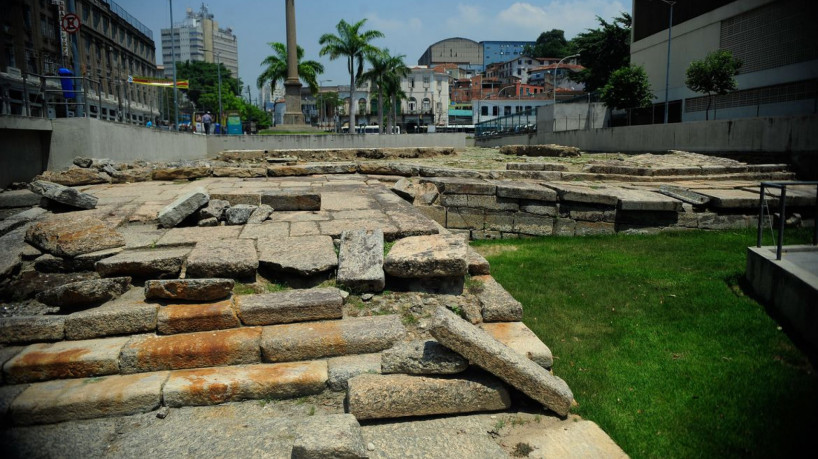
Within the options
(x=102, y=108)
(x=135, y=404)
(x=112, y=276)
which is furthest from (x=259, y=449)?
(x=102, y=108)

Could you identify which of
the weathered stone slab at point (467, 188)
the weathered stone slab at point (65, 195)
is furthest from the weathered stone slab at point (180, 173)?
the weathered stone slab at point (467, 188)

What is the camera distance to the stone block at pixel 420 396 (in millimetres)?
2887

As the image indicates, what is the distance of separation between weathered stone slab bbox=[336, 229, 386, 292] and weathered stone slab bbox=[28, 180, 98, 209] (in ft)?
11.6

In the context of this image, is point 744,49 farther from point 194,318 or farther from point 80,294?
point 80,294

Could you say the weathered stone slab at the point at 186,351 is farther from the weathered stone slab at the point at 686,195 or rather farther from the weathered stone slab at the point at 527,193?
the weathered stone slab at the point at 686,195

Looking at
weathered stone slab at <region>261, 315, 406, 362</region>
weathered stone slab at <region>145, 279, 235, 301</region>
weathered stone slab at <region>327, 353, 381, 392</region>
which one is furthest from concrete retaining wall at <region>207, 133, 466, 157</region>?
weathered stone slab at <region>327, 353, 381, 392</region>

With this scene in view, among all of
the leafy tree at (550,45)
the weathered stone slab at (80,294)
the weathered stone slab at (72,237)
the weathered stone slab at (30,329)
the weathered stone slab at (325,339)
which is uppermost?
the leafy tree at (550,45)

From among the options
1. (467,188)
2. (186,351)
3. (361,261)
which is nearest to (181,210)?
(361,261)

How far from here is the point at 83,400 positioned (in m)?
2.94

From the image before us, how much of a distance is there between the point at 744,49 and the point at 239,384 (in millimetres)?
27876

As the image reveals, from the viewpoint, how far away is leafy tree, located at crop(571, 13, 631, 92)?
42.3 meters

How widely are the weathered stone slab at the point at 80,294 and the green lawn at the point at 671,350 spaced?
3.14 meters

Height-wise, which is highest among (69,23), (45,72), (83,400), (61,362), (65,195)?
(69,23)

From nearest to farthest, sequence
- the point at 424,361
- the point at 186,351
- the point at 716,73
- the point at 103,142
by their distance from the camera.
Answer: the point at 424,361 < the point at 186,351 < the point at 103,142 < the point at 716,73
